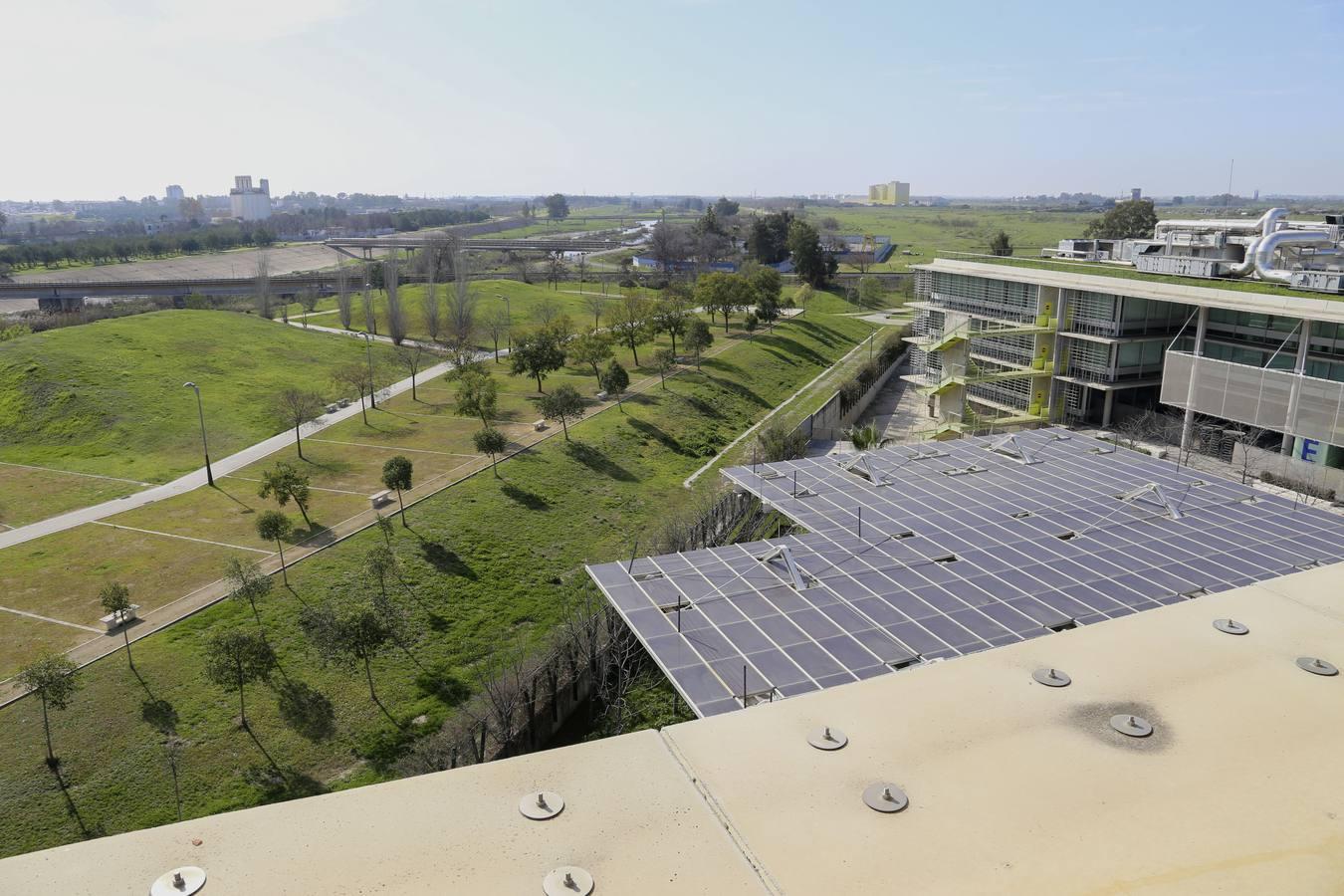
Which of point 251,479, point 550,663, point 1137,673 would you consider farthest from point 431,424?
point 1137,673

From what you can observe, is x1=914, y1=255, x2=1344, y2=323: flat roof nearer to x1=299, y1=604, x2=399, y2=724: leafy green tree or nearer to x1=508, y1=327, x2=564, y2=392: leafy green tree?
x1=508, y1=327, x2=564, y2=392: leafy green tree

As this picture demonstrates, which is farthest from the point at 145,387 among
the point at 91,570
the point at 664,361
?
the point at 664,361

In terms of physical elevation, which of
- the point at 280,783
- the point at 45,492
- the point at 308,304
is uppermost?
the point at 308,304

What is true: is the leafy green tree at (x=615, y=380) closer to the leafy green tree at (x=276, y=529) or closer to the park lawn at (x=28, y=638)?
the leafy green tree at (x=276, y=529)

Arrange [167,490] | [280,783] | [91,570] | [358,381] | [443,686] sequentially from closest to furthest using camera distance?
[280,783], [443,686], [91,570], [167,490], [358,381]

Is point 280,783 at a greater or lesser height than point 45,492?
lesser

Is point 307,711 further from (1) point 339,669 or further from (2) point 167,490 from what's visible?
(2) point 167,490

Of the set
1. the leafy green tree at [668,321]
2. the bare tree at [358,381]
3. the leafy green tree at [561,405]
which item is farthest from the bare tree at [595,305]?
the leafy green tree at [561,405]

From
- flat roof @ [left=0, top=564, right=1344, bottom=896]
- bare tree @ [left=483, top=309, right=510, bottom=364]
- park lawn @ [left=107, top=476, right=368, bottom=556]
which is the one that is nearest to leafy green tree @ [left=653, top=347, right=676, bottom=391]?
A: bare tree @ [left=483, top=309, right=510, bottom=364]
